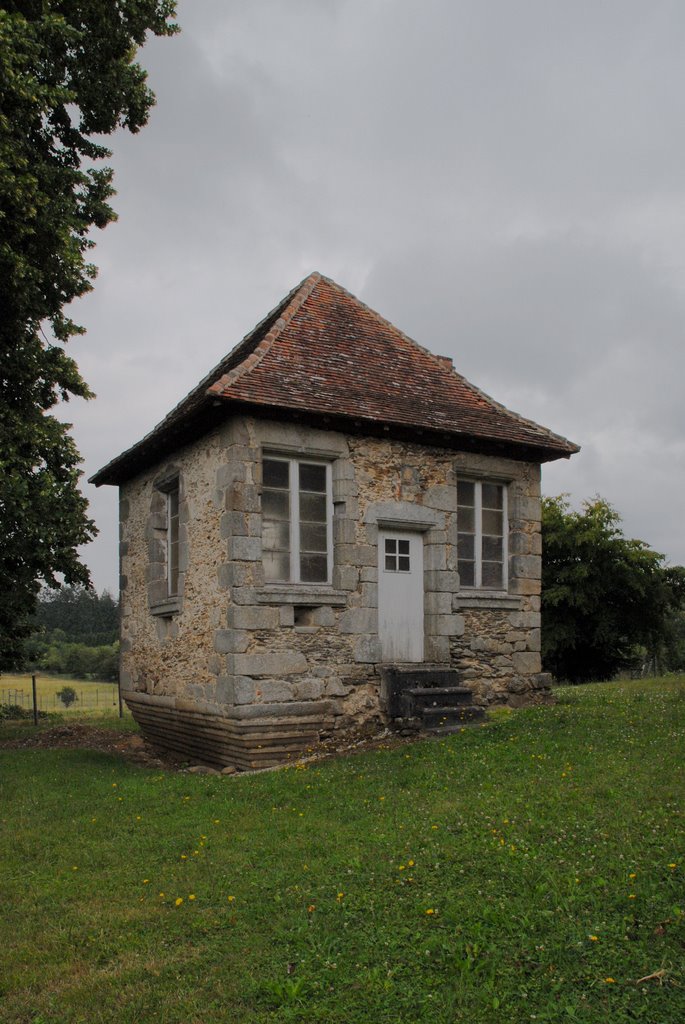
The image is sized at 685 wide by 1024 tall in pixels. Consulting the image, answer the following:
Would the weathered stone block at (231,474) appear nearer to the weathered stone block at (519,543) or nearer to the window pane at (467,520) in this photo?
the window pane at (467,520)

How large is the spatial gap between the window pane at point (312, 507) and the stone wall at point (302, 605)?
0.60 feet

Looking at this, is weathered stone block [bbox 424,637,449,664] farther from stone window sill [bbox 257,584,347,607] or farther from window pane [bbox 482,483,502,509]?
window pane [bbox 482,483,502,509]

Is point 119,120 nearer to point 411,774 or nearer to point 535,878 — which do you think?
point 411,774

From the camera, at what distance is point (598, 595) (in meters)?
26.9

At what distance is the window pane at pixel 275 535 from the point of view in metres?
10.9

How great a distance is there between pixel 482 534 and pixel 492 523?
10.6 inches

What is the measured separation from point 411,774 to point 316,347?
248 inches

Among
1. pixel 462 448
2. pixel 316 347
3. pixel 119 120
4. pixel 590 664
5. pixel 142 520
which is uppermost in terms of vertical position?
pixel 119 120

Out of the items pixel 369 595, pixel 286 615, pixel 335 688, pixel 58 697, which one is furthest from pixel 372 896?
pixel 58 697

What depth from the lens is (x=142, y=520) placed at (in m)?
14.1

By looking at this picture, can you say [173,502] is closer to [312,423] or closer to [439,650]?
[312,423]

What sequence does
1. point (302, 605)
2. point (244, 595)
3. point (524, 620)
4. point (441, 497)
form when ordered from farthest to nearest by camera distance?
point (524, 620) → point (441, 497) → point (302, 605) → point (244, 595)

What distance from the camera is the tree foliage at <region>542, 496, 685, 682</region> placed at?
87.9 feet

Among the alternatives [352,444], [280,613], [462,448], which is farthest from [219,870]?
[462,448]
